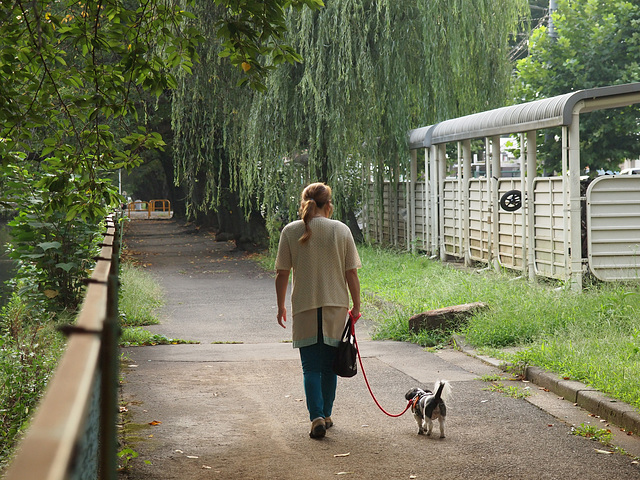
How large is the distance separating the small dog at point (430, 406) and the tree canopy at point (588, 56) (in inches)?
741

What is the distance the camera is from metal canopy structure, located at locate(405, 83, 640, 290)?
37.4 feet

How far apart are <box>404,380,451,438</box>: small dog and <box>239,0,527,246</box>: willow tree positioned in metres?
12.0

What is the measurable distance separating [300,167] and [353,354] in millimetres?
13324

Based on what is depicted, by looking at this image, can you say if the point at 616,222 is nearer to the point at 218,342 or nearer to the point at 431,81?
the point at 218,342

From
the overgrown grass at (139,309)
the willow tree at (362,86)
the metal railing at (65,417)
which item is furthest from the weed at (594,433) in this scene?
the willow tree at (362,86)

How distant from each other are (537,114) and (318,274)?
7.21m

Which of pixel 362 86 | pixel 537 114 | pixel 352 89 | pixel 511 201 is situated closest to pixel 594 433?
pixel 537 114

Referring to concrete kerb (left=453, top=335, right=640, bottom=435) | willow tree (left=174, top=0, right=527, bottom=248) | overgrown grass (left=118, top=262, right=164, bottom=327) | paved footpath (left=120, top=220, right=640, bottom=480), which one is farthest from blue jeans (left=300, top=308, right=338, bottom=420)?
willow tree (left=174, top=0, right=527, bottom=248)

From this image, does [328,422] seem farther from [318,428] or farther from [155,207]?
[155,207]

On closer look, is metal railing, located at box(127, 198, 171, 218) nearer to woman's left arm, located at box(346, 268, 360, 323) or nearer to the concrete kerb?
the concrete kerb

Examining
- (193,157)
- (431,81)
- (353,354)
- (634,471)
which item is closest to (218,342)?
(353,354)

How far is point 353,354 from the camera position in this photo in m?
6.06

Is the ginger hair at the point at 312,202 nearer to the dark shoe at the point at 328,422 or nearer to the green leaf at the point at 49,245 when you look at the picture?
the dark shoe at the point at 328,422

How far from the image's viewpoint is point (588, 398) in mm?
6527
